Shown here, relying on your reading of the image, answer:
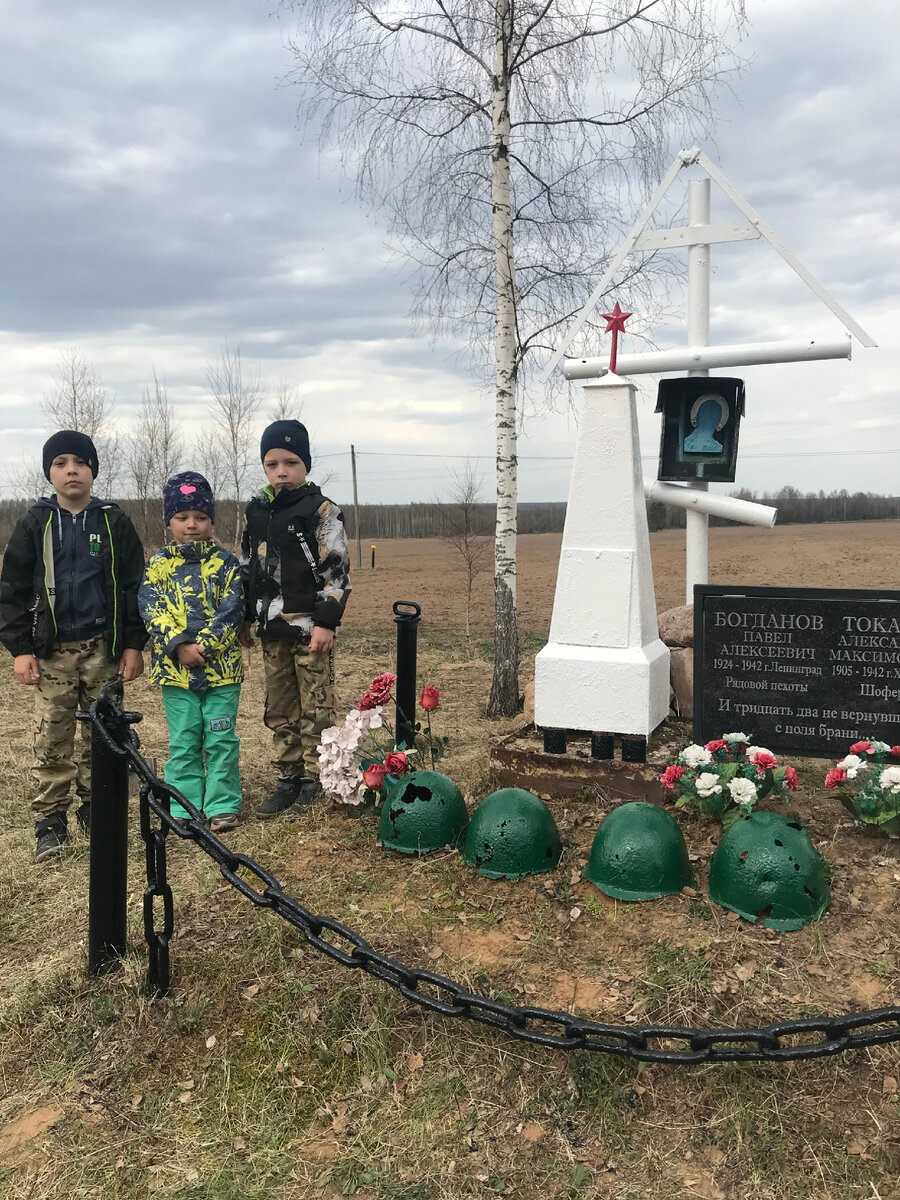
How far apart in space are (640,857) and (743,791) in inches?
22.4

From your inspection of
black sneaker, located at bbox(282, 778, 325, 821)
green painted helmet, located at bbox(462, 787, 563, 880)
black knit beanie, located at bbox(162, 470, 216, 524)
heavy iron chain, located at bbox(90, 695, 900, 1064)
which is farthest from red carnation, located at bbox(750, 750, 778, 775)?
black knit beanie, located at bbox(162, 470, 216, 524)

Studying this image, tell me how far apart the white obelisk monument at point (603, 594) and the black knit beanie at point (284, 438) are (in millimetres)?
1408

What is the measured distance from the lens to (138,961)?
307cm

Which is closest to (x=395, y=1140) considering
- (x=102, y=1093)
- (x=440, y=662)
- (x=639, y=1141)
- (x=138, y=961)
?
(x=639, y=1141)

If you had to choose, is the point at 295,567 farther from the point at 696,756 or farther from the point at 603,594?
the point at 696,756

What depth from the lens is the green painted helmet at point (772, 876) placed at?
115 inches

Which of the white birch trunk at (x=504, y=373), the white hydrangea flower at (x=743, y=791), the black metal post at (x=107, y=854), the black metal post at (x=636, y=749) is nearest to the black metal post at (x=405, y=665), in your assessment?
the black metal post at (x=636, y=749)

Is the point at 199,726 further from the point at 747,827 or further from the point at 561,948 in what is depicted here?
the point at 747,827

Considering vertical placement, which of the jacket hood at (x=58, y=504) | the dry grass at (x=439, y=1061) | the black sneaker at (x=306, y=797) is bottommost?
the dry grass at (x=439, y=1061)

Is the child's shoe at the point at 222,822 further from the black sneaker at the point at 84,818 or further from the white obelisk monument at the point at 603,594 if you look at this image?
the white obelisk monument at the point at 603,594

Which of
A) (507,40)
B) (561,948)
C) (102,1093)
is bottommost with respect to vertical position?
(102,1093)

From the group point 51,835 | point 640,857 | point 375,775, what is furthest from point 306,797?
point 640,857

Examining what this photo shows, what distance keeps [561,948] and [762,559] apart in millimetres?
30377

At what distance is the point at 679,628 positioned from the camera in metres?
5.63
